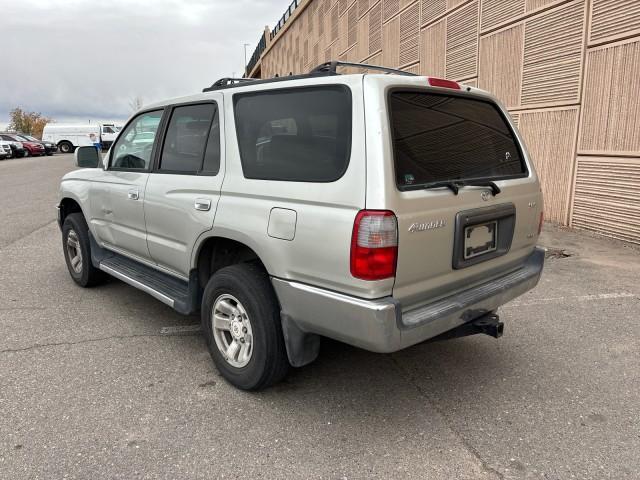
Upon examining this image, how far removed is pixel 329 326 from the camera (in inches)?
102

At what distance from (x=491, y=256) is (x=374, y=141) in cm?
116

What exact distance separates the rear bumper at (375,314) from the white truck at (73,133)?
1650 inches

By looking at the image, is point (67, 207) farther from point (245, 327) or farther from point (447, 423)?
point (447, 423)

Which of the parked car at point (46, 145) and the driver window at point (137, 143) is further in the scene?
the parked car at point (46, 145)

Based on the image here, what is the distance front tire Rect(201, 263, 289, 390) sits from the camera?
A: 2908 mm

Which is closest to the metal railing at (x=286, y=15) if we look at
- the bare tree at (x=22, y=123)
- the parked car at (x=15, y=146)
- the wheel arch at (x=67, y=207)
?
the parked car at (x=15, y=146)

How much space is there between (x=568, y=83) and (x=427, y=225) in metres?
6.69

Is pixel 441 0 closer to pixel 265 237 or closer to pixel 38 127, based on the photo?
pixel 265 237

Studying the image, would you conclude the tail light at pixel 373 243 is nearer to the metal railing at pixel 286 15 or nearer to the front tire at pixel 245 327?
the front tire at pixel 245 327

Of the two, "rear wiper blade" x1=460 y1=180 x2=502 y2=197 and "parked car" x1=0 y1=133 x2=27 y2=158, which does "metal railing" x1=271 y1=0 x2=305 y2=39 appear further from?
"rear wiper blade" x1=460 y1=180 x2=502 y2=197

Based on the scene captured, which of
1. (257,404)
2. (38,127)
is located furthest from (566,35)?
(38,127)

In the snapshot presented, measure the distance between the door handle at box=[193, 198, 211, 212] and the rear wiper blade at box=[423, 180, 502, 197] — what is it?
142 cm

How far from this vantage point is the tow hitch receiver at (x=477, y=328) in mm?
2982

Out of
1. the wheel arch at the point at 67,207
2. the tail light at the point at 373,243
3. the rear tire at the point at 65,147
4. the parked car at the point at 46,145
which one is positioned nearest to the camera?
the tail light at the point at 373,243
